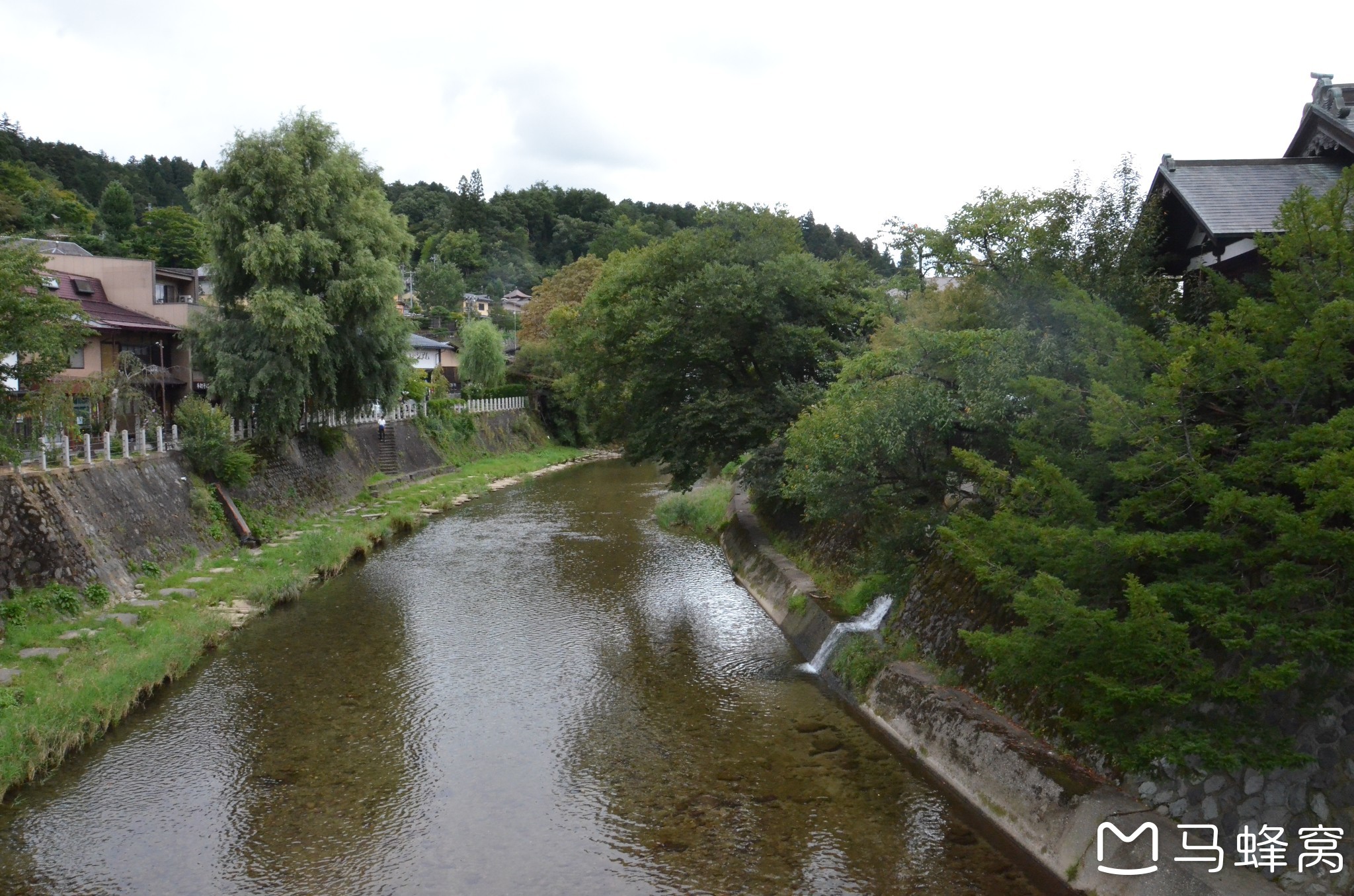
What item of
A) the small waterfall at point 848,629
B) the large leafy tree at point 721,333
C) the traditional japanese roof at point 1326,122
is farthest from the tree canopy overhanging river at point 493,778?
the traditional japanese roof at point 1326,122

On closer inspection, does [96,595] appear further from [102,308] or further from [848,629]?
[102,308]

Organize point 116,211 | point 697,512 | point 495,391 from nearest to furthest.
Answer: point 697,512 → point 495,391 → point 116,211

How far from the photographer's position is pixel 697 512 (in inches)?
1236

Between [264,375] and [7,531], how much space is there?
10509mm

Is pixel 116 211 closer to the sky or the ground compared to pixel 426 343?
closer to the sky

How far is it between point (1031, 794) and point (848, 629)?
6407 millimetres

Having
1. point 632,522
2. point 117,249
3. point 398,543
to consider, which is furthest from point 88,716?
point 117,249

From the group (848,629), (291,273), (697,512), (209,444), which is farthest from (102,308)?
(848,629)

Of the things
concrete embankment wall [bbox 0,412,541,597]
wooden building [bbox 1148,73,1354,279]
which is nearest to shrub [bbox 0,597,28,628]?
concrete embankment wall [bbox 0,412,541,597]

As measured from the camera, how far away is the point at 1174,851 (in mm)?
8453

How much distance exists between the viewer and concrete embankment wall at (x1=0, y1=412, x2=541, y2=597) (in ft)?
54.4

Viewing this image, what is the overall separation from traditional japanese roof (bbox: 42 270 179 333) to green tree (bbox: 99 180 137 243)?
39.6 metres

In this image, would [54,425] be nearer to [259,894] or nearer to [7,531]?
[7,531]

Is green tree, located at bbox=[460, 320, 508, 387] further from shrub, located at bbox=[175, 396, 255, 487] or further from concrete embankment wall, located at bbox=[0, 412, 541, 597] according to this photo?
shrub, located at bbox=[175, 396, 255, 487]
